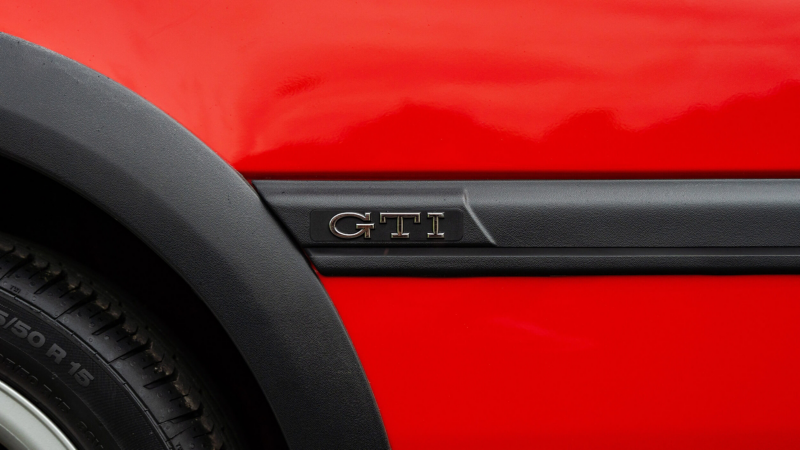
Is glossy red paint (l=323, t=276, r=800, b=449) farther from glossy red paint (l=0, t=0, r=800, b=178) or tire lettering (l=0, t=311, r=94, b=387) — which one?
tire lettering (l=0, t=311, r=94, b=387)

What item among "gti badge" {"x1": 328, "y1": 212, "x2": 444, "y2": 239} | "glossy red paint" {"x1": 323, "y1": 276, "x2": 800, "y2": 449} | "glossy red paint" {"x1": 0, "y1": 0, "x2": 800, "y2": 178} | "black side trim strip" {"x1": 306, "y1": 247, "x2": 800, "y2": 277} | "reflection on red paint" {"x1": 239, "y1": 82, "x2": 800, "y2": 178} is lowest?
"glossy red paint" {"x1": 323, "y1": 276, "x2": 800, "y2": 449}

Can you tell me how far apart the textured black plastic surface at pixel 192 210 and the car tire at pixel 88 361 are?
0.50 ft

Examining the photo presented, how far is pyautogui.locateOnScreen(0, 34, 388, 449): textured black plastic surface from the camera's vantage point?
69 cm

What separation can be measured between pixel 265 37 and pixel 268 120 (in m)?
0.11

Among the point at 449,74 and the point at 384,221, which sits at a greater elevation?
the point at 449,74

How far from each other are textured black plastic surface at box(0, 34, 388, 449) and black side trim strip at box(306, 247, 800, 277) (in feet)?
0.25

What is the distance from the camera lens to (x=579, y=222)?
73 centimetres

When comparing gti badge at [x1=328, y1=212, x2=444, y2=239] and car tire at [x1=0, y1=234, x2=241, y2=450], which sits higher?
gti badge at [x1=328, y1=212, x2=444, y2=239]

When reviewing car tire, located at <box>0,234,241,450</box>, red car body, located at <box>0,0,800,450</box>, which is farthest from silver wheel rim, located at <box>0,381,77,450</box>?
red car body, located at <box>0,0,800,450</box>

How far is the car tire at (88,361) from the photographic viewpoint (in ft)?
2.48

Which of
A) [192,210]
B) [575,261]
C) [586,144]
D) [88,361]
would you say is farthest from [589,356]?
[88,361]

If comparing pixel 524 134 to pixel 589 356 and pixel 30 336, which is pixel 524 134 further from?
pixel 30 336

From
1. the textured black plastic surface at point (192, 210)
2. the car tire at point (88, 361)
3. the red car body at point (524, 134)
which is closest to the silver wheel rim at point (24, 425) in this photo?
the car tire at point (88, 361)

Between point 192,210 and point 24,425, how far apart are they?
0.40 m
